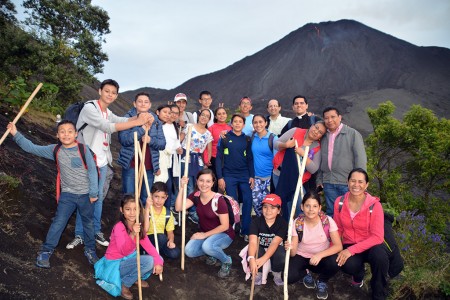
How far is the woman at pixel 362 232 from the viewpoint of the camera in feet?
14.3

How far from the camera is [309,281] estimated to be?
488 cm

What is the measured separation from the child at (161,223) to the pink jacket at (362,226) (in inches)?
92.0

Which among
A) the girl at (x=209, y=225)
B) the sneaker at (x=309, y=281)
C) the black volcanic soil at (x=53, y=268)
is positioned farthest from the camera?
the girl at (x=209, y=225)

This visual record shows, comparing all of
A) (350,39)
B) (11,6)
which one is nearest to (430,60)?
(350,39)

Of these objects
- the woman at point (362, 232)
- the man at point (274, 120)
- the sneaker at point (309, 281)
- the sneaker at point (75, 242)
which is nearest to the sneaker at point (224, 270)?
the sneaker at point (309, 281)

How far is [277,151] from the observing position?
581cm

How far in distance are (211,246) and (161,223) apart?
0.79 m

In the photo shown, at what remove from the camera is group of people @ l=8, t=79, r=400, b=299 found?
4.24 metres

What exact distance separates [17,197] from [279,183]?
395cm

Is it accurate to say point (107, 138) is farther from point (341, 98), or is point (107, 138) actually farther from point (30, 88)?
point (341, 98)

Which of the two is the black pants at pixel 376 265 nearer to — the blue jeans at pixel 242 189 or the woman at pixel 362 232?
the woman at pixel 362 232

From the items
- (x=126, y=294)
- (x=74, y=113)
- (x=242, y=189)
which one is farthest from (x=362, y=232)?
(x=74, y=113)

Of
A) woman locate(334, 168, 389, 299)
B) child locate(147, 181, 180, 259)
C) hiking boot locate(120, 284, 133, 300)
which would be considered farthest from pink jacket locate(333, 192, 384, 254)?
hiking boot locate(120, 284, 133, 300)

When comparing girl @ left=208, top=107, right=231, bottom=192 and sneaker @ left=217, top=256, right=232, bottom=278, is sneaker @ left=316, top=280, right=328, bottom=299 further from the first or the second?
girl @ left=208, top=107, right=231, bottom=192
